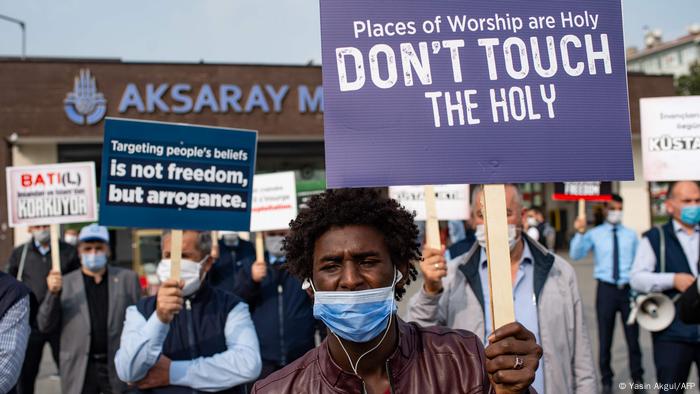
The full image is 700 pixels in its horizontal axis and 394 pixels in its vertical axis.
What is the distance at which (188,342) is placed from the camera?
12.8 feet

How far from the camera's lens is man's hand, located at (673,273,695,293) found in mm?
5227

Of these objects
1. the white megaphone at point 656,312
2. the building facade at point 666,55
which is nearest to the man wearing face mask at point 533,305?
the white megaphone at point 656,312

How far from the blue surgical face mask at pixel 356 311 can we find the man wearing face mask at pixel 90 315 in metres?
3.71

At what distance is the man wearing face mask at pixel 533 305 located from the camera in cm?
357

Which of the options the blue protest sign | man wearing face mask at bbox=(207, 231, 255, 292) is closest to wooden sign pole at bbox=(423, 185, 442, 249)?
the blue protest sign

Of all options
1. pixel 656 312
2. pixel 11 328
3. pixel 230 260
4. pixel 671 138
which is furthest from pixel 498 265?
pixel 230 260

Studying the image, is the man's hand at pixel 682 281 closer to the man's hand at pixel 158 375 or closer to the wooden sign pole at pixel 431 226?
the wooden sign pole at pixel 431 226

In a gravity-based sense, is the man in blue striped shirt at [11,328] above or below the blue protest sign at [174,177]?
below

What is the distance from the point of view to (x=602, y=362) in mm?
7473

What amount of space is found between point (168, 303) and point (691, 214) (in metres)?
3.97

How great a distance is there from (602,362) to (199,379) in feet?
17.1

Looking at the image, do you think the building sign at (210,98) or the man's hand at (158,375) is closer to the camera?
the man's hand at (158,375)

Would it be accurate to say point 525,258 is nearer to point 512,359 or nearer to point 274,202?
point 512,359

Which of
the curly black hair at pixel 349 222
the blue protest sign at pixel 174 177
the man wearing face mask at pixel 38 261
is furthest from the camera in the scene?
the man wearing face mask at pixel 38 261
